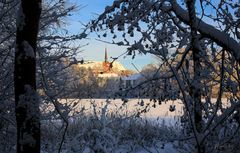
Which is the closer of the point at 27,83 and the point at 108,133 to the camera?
the point at 27,83

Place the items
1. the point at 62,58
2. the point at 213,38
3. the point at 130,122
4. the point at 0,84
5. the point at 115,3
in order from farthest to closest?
the point at 130,122, the point at 62,58, the point at 0,84, the point at 115,3, the point at 213,38

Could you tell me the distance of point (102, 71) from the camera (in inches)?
234

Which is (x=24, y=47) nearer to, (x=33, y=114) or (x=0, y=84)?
(x=33, y=114)

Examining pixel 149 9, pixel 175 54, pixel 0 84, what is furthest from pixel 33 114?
pixel 0 84

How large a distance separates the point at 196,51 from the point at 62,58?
22.1ft

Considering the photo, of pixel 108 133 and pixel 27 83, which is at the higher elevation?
pixel 27 83

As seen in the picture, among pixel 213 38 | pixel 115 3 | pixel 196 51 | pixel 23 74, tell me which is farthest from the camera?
pixel 115 3

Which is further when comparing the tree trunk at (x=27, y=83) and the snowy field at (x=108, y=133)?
the snowy field at (x=108, y=133)

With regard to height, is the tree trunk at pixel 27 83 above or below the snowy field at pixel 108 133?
above

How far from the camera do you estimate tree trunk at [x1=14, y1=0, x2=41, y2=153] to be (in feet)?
13.0

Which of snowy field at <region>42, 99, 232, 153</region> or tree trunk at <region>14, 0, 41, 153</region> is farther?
snowy field at <region>42, 99, 232, 153</region>

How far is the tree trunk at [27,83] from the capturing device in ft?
13.0

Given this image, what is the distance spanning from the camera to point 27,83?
4.01 meters

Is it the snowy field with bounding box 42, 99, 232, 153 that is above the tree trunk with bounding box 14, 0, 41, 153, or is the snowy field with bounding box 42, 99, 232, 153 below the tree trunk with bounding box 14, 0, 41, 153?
below
